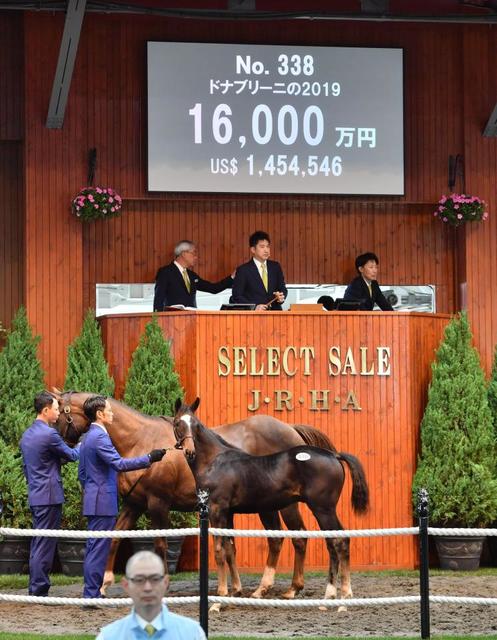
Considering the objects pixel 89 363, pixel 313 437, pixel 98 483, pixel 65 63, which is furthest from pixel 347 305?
pixel 98 483

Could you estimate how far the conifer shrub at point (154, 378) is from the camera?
15.2 m

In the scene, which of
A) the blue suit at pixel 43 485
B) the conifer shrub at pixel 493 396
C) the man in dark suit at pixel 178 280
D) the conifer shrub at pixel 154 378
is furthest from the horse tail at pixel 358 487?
the man in dark suit at pixel 178 280

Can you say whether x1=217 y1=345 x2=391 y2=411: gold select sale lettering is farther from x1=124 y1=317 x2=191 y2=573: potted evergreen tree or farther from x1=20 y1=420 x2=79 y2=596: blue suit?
x1=20 y1=420 x2=79 y2=596: blue suit

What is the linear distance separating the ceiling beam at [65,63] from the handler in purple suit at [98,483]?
4961mm

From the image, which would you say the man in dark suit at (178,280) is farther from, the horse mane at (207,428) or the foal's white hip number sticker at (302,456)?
the foal's white hip number sticker at (302,456)

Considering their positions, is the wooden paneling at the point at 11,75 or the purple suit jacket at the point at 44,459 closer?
the purple suit jacket at the point at 44,459

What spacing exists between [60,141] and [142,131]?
101 centimetres

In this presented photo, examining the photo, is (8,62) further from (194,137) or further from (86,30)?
(194,137)

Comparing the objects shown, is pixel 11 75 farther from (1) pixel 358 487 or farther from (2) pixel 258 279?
(1) pixel 358 487

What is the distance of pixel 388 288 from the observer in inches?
711

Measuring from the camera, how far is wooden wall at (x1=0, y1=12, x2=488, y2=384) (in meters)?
16.8

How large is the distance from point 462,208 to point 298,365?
11.2 feet

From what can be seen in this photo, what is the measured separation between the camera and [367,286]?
54.8ft

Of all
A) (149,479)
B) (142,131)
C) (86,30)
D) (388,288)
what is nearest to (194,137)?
(142,131)
